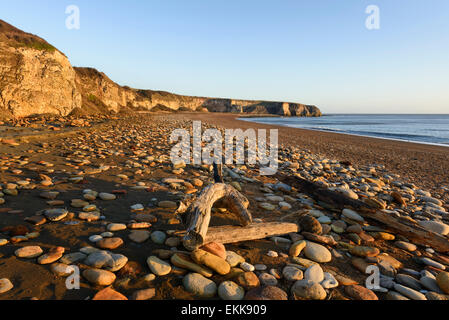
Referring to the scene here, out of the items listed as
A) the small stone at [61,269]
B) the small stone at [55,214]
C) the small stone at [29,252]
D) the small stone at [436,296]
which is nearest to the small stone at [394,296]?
the small stone at [436,296]

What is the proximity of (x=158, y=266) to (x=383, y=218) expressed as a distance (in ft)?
10.3

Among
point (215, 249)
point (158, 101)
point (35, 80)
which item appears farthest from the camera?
point (158, 101)

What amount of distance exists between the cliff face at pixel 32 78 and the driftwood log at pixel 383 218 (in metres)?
17.7

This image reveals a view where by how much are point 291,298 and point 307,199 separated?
8.64 feet

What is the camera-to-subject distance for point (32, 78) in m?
15.5

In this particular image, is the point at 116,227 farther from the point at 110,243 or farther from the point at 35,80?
the point at 35,80

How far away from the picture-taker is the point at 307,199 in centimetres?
415

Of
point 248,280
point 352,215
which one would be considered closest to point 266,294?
point 248,280

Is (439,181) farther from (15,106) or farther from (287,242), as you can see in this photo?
(15,106)

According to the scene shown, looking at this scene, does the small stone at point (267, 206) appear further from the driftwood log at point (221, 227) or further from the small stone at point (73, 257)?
the small stone at point (73, 257)

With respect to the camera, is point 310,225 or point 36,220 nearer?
point 36,220

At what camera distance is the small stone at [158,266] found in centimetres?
190

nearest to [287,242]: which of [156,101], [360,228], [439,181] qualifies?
[360,228]

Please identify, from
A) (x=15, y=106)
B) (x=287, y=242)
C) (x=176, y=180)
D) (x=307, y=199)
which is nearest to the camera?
(x=287, y=242)
